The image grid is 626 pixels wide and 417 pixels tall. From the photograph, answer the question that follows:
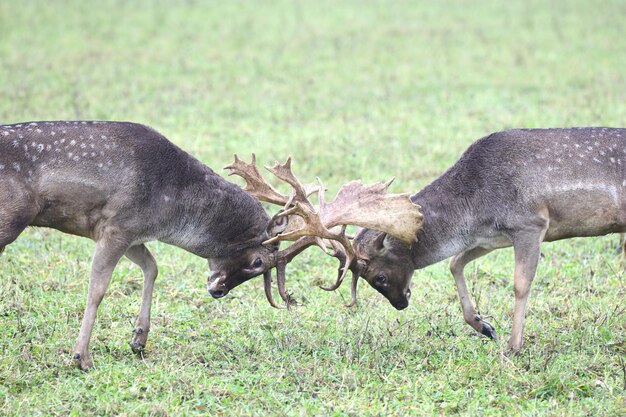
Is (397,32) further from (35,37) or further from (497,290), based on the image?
(497,290)

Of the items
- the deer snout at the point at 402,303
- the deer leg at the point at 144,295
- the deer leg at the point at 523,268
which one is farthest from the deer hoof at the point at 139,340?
the deer leg at the point at 523,268

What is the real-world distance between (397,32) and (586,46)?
4.12 meters

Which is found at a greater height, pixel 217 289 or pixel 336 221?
pixel 336 221

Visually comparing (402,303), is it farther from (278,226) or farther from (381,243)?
(278,226)

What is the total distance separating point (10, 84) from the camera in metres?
17.0

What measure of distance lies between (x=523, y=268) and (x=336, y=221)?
1563 millimetres

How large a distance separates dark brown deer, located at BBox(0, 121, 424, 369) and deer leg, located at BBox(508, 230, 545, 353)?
104 cm

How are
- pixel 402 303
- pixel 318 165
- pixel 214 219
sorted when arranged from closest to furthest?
pixel 214 219
pixel 402 303
pixel 318 165

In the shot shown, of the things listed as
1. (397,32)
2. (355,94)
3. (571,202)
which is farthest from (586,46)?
(571,202)

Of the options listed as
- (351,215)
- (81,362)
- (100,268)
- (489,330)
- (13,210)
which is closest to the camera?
(13,210)

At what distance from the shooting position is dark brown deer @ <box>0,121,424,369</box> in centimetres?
747

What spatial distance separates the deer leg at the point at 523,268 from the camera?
7930 millimetres

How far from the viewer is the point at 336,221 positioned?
25.6 ft

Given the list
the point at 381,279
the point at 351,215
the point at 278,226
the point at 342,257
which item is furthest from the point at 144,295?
the point at 381,279
